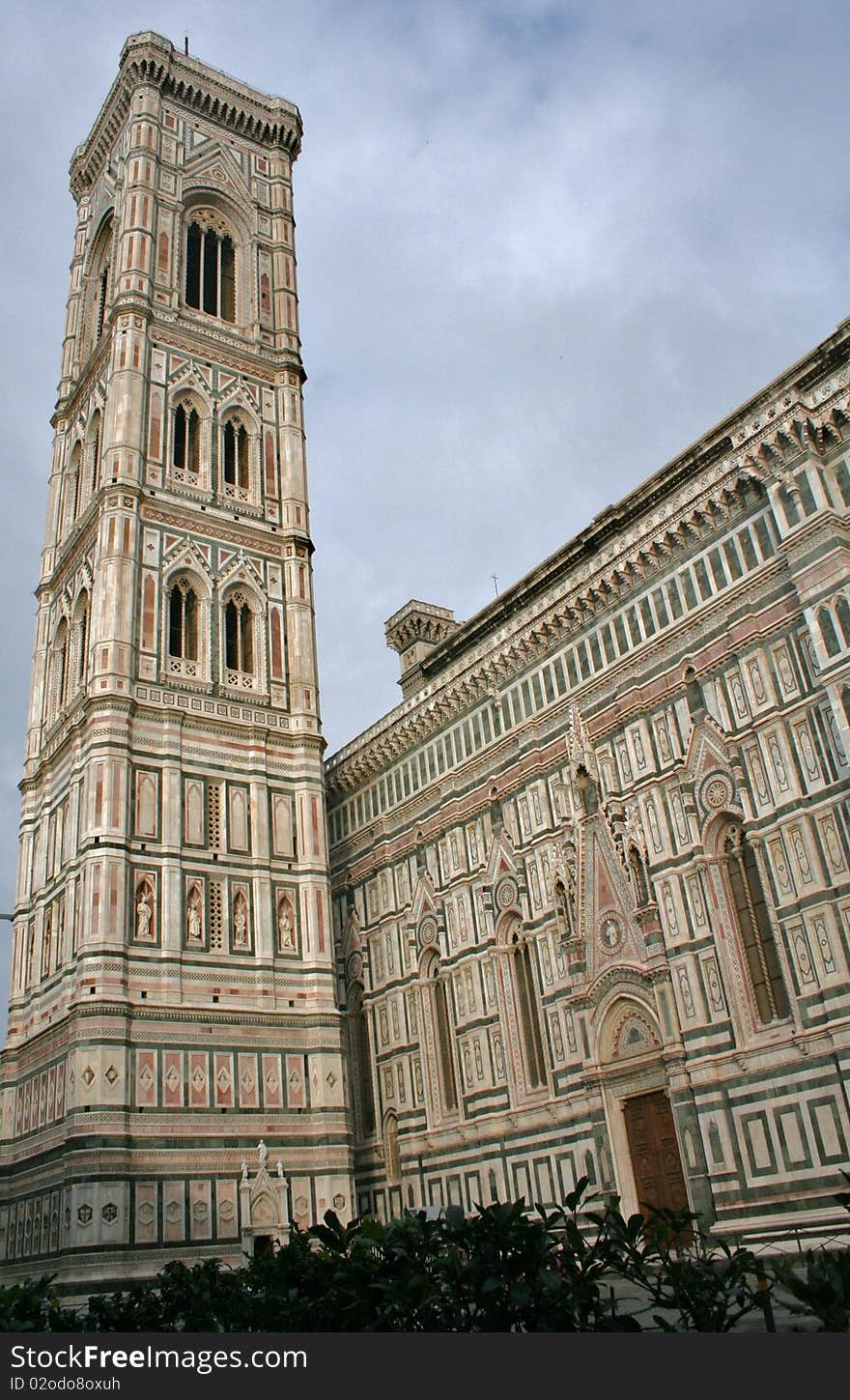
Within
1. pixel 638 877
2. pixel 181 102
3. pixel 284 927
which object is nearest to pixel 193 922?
pixel 284 927

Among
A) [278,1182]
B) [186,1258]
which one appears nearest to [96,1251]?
[186,1258]

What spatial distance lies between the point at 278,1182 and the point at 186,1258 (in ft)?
7.22

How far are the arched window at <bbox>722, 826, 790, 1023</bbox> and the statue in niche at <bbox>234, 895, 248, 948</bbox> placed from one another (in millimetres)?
10527

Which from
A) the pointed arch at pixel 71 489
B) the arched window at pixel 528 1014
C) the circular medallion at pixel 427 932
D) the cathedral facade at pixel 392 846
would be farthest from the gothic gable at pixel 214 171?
the arched window at pixel 528 1014

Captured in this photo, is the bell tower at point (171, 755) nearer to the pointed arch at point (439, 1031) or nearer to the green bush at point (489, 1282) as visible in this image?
the pointed arch at point (439, 1031)

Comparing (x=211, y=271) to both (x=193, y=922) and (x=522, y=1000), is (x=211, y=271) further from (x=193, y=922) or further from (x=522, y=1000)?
(x=522, y=1000)

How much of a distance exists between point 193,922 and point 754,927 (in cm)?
1133

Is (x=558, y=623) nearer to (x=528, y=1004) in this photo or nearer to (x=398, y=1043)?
(x=528, y=1004)

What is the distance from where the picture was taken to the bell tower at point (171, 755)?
67.5ft

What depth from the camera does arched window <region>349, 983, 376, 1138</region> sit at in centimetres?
2489

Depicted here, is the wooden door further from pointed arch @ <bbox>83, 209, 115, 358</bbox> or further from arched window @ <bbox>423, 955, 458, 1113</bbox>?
pointed arch @ <bbox>83, 209, 115, 358</bbox>

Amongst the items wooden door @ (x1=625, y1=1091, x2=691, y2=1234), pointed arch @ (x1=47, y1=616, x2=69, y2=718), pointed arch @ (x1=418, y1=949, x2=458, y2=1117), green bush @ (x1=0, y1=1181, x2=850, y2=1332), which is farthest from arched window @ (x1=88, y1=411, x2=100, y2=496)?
green bush @ (x1=0, y1=1181, x2=850, y2=1332)

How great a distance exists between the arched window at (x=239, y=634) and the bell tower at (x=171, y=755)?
0.26 feet

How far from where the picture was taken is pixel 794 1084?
51.1 feet
